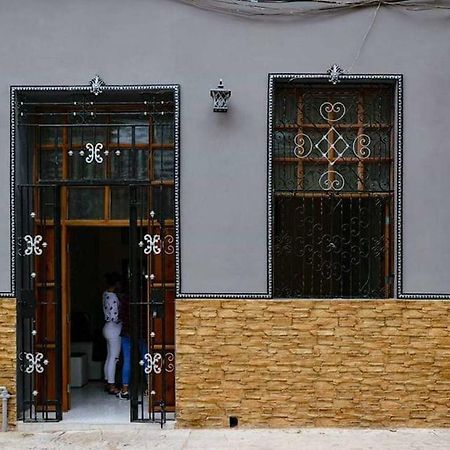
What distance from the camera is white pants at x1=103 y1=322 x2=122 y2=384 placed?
8.70m

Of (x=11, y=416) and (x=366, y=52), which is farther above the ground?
(x=366, y=52)

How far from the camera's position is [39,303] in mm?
7762

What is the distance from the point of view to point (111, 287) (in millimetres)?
8875

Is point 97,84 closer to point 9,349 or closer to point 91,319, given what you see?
point 9,349

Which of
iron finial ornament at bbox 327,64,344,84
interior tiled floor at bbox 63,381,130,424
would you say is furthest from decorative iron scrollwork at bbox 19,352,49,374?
iron finial ornament at bbox 327,64,344,84

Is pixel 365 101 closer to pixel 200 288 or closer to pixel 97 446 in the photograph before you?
pixel 200 288

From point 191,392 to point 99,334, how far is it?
3160mm

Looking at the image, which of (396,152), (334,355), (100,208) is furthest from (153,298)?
(396,152)

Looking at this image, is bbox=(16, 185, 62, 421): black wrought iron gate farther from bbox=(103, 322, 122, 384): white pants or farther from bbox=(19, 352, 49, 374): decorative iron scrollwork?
bbox=(103, 322, 122, 384): white pants

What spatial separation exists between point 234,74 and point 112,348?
361 cm

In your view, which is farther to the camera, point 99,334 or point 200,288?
point 99,334

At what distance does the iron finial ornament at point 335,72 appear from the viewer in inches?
292

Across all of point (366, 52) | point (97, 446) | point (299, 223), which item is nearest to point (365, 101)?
point (366, 52)

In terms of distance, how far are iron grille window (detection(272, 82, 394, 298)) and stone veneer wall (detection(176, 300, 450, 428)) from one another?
0.31m
